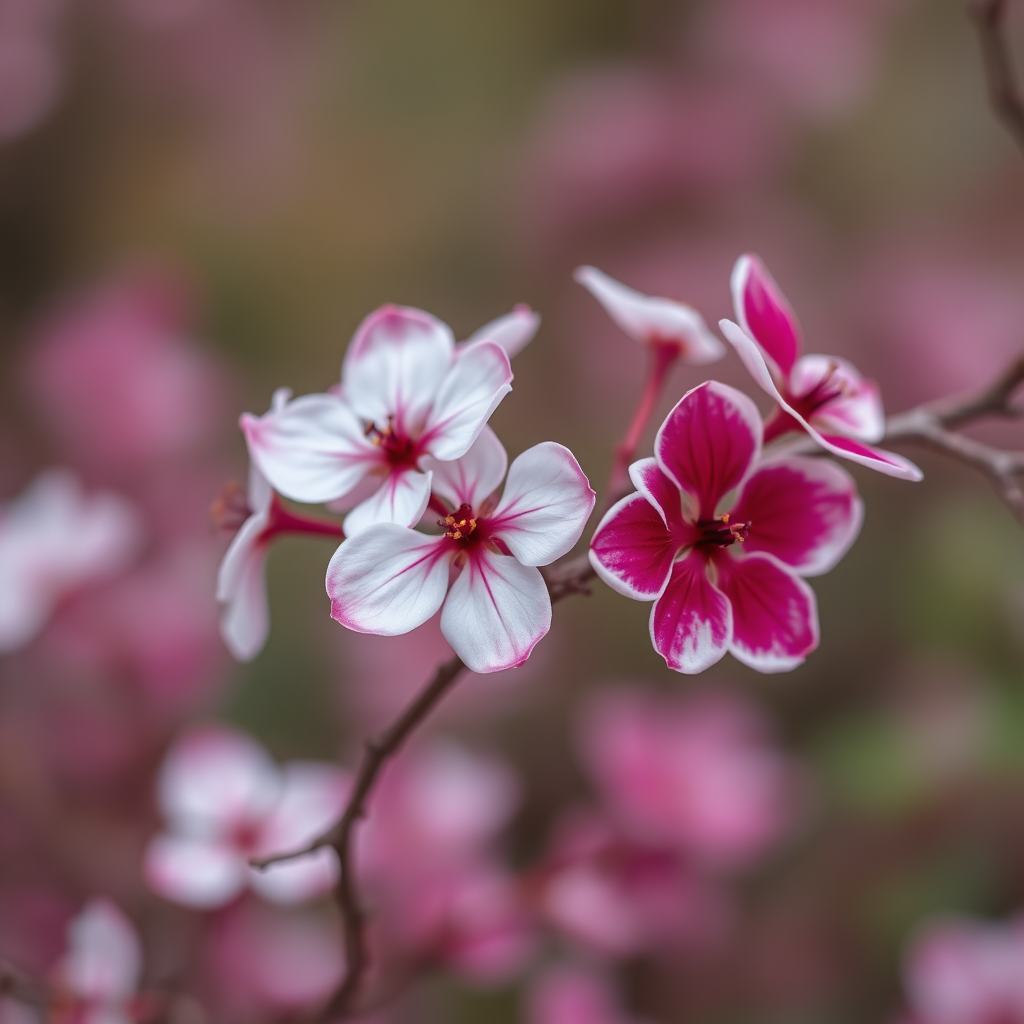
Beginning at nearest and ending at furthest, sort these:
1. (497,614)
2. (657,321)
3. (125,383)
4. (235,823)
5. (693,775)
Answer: (497,614), (657,321), (235,823), (693,775), (125,383)

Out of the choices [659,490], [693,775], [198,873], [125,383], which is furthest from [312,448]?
[125,383]

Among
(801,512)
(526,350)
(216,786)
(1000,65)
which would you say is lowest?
(526,350)

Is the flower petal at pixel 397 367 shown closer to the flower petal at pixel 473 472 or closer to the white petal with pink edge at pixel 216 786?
the flower petal at pixel 473 472

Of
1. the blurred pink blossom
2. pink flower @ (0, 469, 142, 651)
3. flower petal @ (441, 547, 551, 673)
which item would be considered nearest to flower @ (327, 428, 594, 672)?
flower petal @ (441, 547, 551, 673)

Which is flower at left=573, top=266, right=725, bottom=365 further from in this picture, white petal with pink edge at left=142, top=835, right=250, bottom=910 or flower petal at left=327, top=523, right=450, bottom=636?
white petal with pink edge at left=142, top=835, right=250, bottom=910

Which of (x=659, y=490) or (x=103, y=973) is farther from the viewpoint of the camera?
(x=103, y=973)

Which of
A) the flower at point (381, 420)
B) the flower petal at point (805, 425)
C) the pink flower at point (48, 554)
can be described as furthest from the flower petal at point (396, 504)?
the pink flower at point (48, 554)

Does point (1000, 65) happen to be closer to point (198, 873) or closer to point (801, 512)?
point (801, 512)
